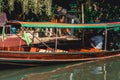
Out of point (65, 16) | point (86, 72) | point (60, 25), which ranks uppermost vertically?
point (65, 16)

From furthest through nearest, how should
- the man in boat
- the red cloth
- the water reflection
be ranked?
the man in boat < the red cloth < the water reflection

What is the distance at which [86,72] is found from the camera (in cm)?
1510

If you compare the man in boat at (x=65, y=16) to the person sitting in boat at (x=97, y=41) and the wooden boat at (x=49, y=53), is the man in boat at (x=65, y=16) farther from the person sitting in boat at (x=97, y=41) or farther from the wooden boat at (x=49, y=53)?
the wooden boat at (x=49, y=53)

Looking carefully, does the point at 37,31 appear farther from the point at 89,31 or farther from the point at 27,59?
the point at 27,59

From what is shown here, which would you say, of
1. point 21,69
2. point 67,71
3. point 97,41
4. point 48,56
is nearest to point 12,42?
point 21,69

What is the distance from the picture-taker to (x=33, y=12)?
69.3ft

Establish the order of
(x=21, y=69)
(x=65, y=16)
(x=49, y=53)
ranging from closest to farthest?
1. (x=21, y=69)
2. (x=49, y=53)
3. (x=65, y=16)

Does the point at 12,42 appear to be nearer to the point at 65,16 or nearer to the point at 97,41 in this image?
the point at 97,41

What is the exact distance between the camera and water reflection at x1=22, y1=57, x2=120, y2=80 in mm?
14172

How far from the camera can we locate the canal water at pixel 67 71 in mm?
14219

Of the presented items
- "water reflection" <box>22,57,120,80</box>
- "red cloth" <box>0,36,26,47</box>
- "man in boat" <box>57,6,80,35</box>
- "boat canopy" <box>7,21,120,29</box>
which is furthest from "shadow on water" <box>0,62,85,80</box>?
"man in boat" <box>57,6,80,35</box>

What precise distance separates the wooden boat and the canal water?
33cm

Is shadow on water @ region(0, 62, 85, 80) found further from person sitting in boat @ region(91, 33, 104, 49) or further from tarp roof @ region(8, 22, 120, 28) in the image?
person sitting in boat @ region(91, 33, 104, 49)

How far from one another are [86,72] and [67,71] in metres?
0.85
